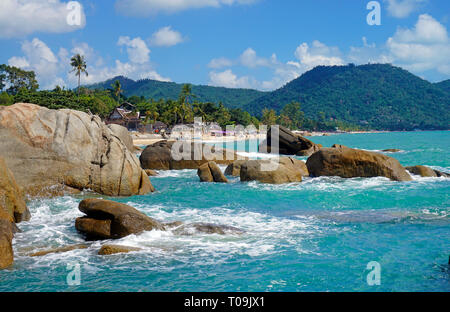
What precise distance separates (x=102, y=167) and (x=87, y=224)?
19.5 ft

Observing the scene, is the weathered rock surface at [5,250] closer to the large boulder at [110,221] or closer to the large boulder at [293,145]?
the large boulder at [110,221]

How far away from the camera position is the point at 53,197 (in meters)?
14.8

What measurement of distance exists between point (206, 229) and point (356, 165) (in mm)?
12409

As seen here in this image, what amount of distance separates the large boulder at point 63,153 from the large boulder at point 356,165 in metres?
9.55

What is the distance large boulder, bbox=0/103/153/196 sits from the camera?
14.4 meters

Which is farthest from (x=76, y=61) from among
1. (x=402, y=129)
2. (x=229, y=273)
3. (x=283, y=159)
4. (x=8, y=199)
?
(x=402, y=129)

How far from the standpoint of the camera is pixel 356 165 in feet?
67.3

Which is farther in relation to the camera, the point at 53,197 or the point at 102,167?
the point at 102,167

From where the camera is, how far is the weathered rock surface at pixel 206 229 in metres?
10.2
